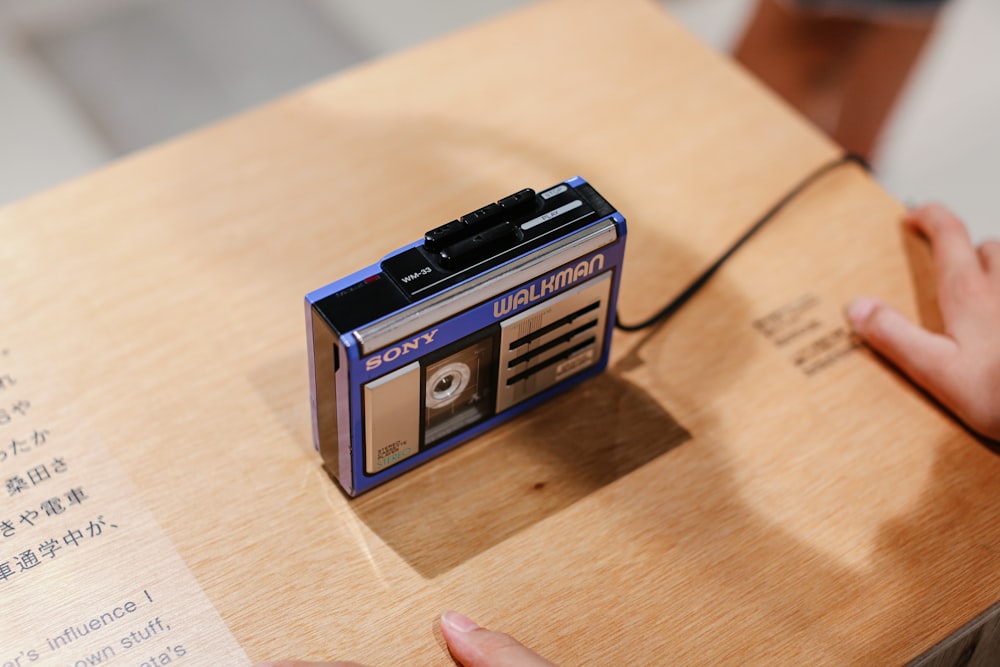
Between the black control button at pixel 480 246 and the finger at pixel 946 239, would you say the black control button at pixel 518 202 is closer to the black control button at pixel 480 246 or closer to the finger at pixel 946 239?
the black control button at pixel 480 246

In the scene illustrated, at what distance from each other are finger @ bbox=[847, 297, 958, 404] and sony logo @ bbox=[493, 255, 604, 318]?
28 cm

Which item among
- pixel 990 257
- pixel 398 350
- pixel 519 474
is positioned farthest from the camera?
pixel 990 257

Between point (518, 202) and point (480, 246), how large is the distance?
5cm

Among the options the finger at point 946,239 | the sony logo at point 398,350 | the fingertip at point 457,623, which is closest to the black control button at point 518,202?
the sony logo at point 398,350

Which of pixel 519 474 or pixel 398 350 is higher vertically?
pixel 398 350

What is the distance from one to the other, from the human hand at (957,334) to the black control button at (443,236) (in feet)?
1.31

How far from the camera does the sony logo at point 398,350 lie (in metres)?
0.77

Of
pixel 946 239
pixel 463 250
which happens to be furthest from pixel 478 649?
pixel 946 239

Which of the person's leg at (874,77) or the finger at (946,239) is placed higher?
the finger at (946,239)

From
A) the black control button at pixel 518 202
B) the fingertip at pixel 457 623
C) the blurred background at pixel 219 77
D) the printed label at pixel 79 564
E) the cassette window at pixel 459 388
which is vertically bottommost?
the blurred background at pixel 219 77

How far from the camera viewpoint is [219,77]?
1.88 m

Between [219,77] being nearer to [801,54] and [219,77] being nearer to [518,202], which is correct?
[801,54]

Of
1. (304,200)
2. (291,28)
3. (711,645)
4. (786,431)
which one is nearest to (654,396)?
(786,431)

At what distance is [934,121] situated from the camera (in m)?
2.03
